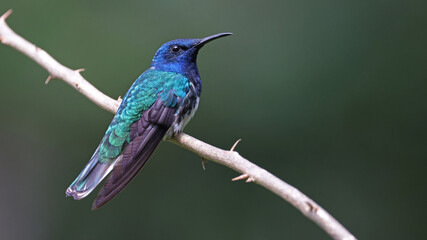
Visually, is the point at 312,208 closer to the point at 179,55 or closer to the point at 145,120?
the point at 145,120

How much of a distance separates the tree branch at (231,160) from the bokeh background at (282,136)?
1.53 meters

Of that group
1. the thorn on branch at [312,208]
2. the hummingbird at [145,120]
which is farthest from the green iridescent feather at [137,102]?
the thorn on branch at [312,208]

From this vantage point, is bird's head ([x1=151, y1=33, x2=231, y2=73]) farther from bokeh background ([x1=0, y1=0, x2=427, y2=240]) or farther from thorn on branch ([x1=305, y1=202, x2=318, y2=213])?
thorn on branch ([x1=305, y1=202, x2=318, y2=213])

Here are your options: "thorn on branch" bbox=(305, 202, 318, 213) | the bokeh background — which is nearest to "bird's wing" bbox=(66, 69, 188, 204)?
"thorn on branch" bbox=(305, 202, 318, 213)

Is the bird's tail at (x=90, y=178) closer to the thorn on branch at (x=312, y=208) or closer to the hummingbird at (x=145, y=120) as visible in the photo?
the hummingbird at (x=145, y=120)

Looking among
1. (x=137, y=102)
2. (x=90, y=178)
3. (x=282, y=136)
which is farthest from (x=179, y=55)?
(x=282, y=136)

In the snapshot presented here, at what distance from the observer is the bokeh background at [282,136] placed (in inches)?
170

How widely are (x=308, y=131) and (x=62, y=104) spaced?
2.20 m

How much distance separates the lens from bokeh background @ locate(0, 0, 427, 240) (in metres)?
4.32

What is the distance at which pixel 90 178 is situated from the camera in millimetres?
2723

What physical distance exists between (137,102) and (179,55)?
1.80 ft

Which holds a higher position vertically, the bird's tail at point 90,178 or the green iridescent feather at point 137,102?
the green iridescent feather at point 137,102

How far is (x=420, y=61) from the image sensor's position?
440cm

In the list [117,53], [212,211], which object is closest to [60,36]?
[117,53]
